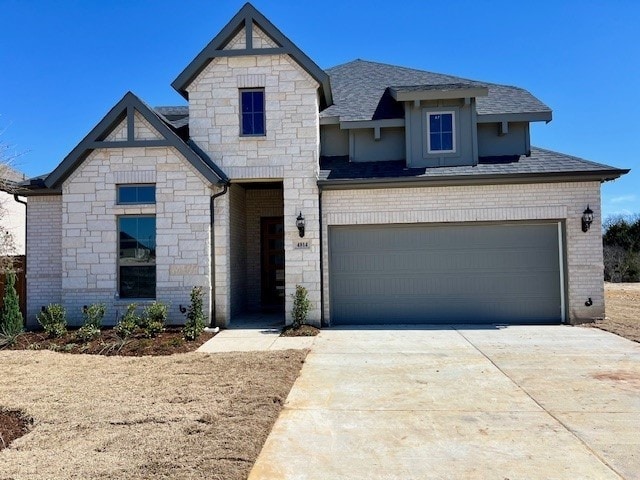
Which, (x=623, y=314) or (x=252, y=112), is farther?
(x=623, y=314)

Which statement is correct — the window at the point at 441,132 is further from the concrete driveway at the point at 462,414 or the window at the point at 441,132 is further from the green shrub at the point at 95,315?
the green shrub at the point at 95,315

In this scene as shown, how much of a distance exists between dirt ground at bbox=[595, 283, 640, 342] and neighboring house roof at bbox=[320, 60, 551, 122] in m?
5.38

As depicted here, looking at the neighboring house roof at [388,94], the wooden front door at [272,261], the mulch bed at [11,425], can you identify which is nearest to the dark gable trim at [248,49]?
the neighboring house roof at [388,94]

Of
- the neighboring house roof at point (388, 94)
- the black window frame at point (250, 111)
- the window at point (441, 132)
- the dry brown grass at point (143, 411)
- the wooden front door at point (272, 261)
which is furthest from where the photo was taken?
the wooden front door at point (272, 261)


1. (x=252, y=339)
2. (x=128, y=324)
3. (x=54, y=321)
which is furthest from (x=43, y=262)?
(x=252, y=339)

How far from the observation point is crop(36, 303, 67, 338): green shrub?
9.45 m

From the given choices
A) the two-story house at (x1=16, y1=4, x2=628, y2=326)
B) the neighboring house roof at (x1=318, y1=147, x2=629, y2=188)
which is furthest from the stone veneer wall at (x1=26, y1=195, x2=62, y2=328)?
the neighboring house roof at (x1=318, y1=147, x2=629, y2=188)

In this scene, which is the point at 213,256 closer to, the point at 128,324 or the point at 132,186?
the point at 128,324

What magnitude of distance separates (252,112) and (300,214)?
287 cm

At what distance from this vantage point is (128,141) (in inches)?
407

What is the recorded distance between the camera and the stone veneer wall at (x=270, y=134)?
10.7m

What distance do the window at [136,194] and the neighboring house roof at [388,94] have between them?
494cm

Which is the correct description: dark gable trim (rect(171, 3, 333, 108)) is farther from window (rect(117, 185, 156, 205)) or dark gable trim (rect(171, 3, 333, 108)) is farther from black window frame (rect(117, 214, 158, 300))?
black window frame (rect(117, 214, 158, 300))

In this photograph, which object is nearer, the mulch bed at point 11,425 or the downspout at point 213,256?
the mulch bed at point 11,425
